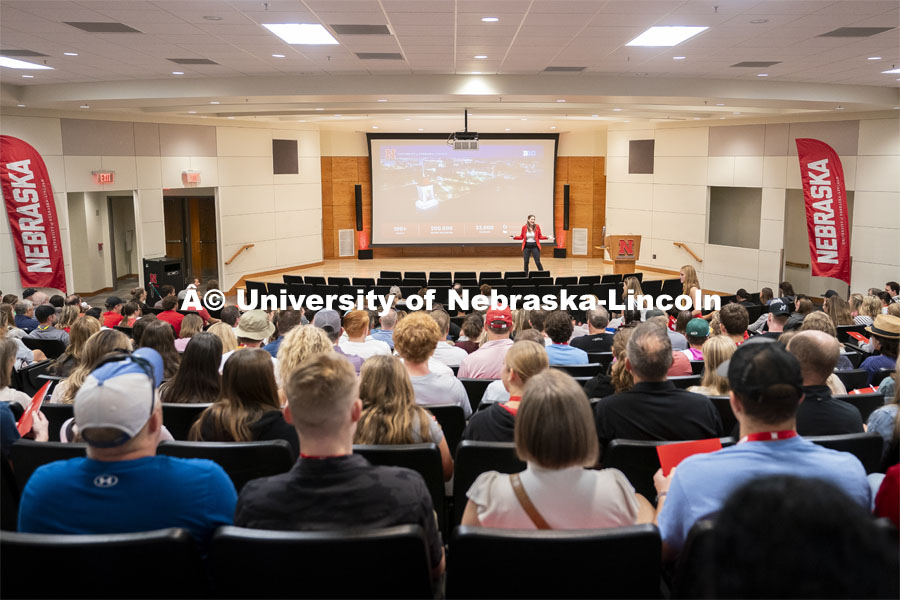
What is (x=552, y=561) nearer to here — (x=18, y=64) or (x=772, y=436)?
(x=772, y=436)

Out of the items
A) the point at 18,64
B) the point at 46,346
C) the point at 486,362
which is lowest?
the point at 46,346

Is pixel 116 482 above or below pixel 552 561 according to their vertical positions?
above

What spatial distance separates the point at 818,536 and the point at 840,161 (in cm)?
1546

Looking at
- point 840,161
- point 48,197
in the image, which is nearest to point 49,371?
point 48,197

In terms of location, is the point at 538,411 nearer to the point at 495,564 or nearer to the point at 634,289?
the point at 495,564

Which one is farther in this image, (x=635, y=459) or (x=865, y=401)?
(x=865, y=401)

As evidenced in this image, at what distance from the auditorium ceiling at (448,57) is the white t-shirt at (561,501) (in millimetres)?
5362

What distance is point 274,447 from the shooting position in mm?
2770

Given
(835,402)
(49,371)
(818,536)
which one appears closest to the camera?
(818,536)

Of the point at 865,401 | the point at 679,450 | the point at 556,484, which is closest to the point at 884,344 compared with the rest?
the point at 865,401

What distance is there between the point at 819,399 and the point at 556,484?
175 centimetres

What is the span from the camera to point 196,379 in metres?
3.96

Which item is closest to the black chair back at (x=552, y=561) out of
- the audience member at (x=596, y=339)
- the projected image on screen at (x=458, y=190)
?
the audience member at (x=596, y=339)

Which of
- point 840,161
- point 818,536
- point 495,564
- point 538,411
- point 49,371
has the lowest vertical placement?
point 49,371
